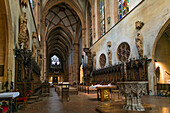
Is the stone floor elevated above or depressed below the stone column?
below

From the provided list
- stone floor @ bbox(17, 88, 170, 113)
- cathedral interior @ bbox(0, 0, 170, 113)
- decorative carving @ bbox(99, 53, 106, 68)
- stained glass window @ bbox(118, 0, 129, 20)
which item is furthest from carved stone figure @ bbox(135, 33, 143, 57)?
decorative carving @ bbox(99, 53, 106, 68)

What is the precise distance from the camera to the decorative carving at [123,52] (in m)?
13.6

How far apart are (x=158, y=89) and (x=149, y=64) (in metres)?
1.74

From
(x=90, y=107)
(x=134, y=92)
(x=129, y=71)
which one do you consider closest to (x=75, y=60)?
(x=129, y=71)

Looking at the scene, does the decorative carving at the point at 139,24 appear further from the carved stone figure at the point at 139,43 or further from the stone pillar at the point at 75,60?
the stone pillar at the point at 75,60

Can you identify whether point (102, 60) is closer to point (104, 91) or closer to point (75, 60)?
point (104, 91)

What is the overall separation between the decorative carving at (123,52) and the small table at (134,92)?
8570mm

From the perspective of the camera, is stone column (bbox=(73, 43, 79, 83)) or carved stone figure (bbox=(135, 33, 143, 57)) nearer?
carved stone figure (bbox=(135, 33, 143, 57))

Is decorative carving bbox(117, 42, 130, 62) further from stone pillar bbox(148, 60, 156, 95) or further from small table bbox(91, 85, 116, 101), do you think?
small table bbox(91, 85, 116, 101)

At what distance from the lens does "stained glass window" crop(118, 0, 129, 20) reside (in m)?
14.6

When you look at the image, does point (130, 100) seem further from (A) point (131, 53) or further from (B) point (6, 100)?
(A) point (131, 53)

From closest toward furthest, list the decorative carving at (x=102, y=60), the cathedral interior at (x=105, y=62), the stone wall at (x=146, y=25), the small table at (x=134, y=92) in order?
the small table at (x=134, y=92) < the cathedral interior at (x=105, y=62) < the stone wall at (x=146, y=25) < the decorative carving at (x=102, y=60)

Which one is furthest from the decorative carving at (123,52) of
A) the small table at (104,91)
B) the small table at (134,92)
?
the small table at (134,92)

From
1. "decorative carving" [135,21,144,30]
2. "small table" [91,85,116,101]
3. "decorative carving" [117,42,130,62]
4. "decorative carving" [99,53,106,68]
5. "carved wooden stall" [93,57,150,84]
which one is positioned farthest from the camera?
"decorative carving" [99,53,106,68]
